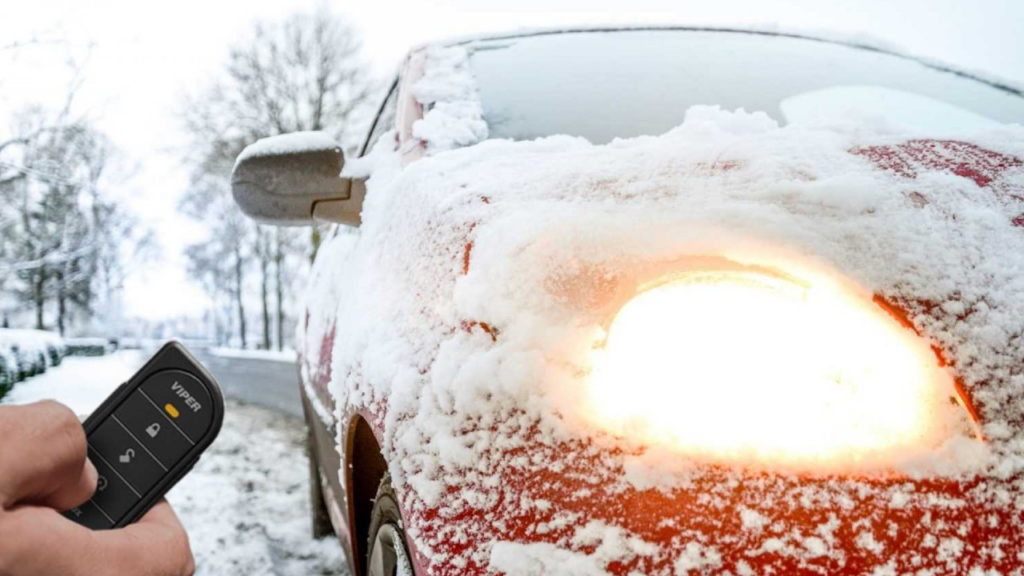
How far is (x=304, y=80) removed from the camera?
1747cm

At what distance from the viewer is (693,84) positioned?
7.03ft

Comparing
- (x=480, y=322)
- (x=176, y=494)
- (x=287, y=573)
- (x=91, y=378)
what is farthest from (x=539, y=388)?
(x=176, y=494)

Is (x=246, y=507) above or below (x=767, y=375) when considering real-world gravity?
below

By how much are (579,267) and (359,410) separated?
0.59m

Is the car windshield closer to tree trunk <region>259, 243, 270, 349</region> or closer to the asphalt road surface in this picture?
the asphalt road surface

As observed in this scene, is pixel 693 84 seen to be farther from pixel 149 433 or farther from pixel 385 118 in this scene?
→ pixel 149 433

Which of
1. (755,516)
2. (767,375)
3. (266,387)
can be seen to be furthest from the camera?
(266,387)

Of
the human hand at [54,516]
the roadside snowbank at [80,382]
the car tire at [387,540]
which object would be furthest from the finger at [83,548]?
the car tire at [387,540]

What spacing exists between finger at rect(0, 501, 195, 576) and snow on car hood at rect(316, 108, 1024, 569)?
0.34m

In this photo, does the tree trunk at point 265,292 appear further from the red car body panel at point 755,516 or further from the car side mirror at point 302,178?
the red car body panel at point 755,516

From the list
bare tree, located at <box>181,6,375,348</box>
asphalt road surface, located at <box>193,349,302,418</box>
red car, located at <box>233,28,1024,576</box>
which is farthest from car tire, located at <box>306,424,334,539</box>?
bare tree, located at <box>181,6,375,348</box>

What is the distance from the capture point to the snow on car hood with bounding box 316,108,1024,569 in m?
0.84

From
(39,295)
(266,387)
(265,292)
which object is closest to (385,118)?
(39,295)

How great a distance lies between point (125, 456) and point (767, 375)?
78 centimetres
